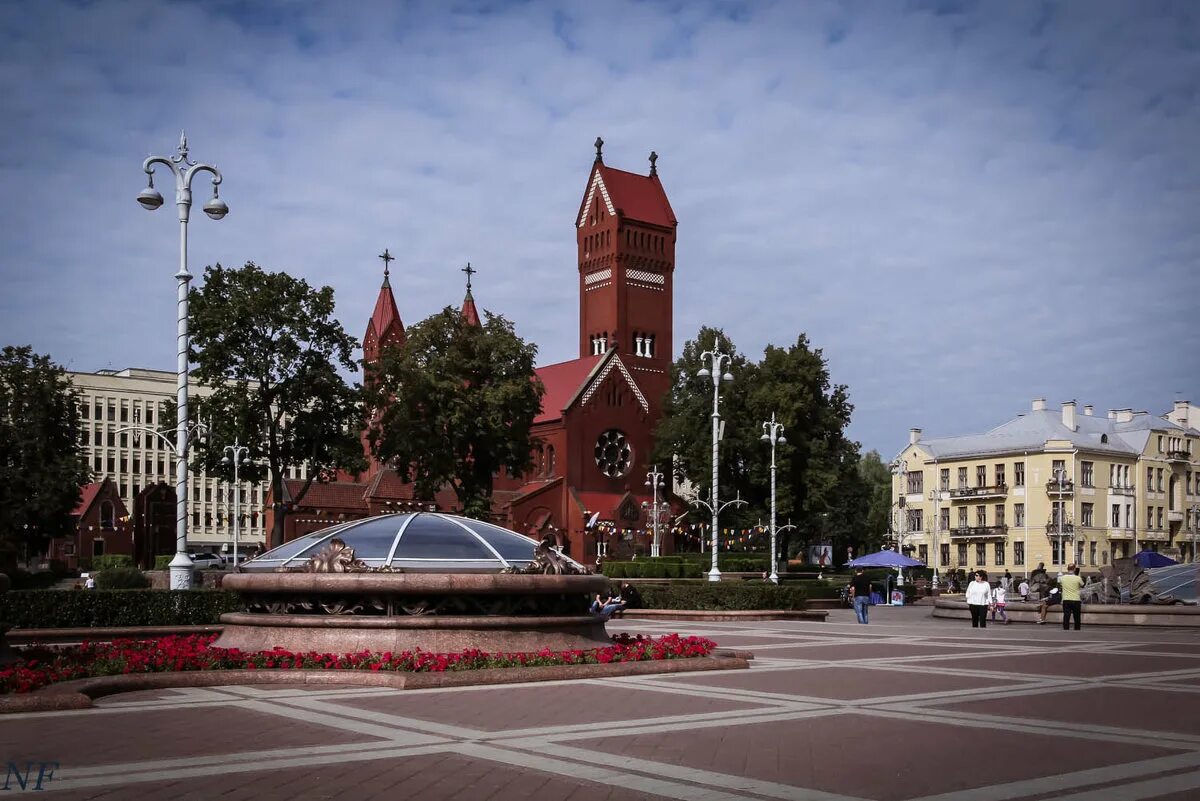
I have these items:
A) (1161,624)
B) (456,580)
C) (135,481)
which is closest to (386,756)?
(456,580)

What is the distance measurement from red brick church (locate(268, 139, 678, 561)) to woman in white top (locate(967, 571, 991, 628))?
1698 inches

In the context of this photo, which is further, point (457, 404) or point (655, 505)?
point (655, 505)

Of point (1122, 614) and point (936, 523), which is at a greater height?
point (936, 523)

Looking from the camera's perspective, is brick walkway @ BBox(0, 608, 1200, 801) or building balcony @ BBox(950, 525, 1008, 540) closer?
brick walkway @ BBox(0, 608, 1200, 801)

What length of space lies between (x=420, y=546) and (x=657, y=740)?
7706mm

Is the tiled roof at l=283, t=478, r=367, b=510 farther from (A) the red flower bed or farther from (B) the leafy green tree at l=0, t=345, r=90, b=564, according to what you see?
(A) the red flower bed

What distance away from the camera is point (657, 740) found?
9719 mm

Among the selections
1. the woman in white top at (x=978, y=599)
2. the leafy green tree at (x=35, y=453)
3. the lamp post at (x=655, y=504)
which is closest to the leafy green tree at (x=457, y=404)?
the lamp post at (x=655, y=504)

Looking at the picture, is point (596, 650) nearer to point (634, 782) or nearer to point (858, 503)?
point (634, 782)

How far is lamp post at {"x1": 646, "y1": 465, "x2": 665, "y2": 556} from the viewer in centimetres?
6881

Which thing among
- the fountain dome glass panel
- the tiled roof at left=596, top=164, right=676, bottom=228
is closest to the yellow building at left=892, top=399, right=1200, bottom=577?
the tiled roof at left=596, top=164, right=676, bottom=228

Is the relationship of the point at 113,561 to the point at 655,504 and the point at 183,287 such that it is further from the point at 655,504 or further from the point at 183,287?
the point at 183,287

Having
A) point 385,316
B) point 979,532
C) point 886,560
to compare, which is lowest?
point 979,532

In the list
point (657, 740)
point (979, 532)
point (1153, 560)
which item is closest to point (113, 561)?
point (979, 532)
